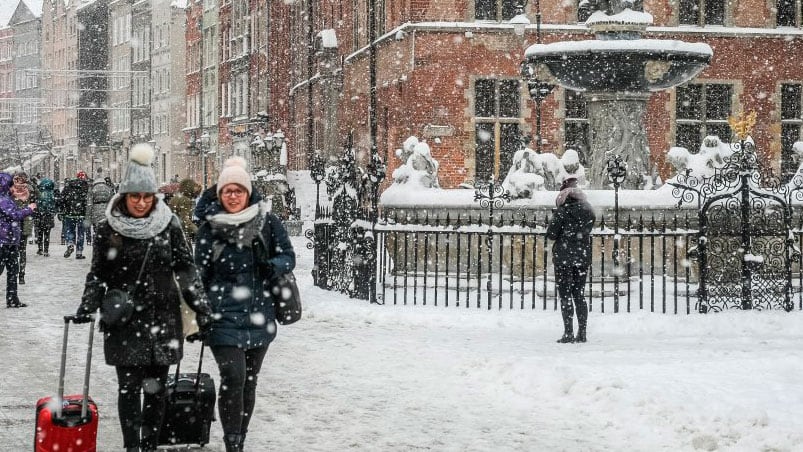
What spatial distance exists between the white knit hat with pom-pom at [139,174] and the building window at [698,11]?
86.2ft

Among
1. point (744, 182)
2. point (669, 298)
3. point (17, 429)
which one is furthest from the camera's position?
point (669, 298)

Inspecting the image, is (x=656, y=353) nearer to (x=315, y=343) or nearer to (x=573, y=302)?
(x=573, y=302)

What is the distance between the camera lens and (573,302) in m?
12.4

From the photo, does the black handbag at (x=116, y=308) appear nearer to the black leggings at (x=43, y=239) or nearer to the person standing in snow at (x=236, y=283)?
the person standing in snow at (x=236, y=283)

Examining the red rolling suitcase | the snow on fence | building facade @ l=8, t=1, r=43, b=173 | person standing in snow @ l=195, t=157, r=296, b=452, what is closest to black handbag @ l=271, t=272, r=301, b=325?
person standing in snow @ l=195, t=157, r=296, b=452

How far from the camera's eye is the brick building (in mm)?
29656

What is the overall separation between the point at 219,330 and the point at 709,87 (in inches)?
1038

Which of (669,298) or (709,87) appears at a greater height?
(709,87)

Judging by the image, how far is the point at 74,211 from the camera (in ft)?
83.2

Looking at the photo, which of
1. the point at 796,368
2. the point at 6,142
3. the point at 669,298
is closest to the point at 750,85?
the point at 669,298

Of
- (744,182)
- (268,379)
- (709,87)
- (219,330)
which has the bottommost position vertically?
(268,379)

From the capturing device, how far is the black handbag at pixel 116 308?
646 cm

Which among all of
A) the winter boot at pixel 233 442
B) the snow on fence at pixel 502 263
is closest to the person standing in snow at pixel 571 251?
the snow on fence at pixel 502 263

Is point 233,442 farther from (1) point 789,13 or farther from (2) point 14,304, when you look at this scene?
(1) point 789,13
